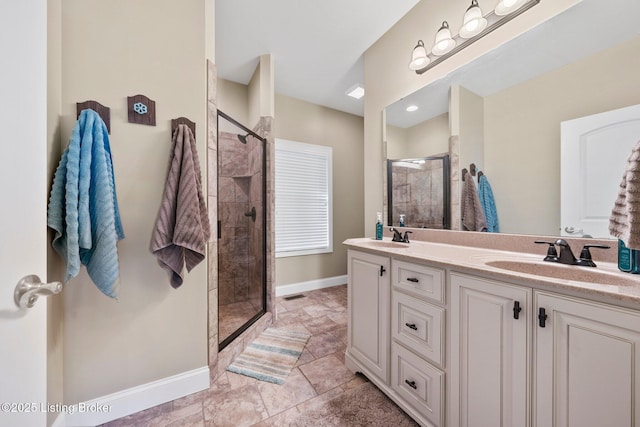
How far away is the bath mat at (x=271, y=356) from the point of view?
1.64 meters

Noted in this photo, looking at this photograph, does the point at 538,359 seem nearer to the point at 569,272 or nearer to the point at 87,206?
the point at 569,272

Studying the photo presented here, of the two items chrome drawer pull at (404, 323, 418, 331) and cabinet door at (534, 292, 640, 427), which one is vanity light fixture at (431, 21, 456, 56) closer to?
cabinet door at (534, 292, 640, 427)

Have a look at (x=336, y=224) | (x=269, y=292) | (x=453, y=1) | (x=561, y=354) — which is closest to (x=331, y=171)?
(x=336, y=224)

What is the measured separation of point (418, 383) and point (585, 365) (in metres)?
0.69

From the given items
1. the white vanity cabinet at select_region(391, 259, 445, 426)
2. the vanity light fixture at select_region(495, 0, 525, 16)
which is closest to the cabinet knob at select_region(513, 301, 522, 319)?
the white vanity cabinet at select_region(391, 259, 445, 426)

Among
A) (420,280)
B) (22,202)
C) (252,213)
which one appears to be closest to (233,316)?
(252,213)

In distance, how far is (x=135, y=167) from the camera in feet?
4.25

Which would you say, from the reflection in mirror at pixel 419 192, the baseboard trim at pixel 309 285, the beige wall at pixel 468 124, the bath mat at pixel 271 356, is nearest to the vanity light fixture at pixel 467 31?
the beige wall at pixel 468 124

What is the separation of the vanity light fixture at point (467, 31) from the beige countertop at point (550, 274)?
135 centimetres

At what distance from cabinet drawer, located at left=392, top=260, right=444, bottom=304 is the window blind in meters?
2.03

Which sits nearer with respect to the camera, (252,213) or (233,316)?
(233,316)

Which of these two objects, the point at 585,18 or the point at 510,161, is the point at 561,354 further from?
the point at 585,18

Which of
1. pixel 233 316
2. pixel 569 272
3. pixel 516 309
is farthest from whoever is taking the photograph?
pixel 233 316

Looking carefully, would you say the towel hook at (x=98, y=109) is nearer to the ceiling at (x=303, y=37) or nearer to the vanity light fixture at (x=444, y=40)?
the ceiling at (x=303, y=37)
